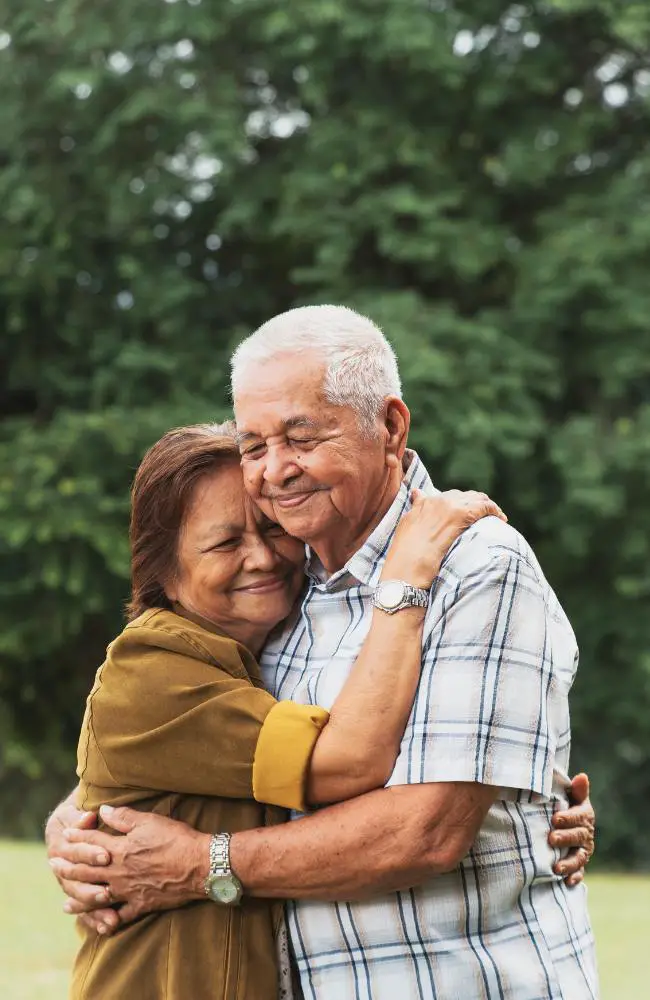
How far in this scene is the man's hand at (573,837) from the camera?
2.10m

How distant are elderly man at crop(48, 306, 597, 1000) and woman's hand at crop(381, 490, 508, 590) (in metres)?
0.02

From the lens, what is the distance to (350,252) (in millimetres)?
8758

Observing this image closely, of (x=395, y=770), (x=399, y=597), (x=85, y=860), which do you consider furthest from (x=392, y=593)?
(x=85, y=860)

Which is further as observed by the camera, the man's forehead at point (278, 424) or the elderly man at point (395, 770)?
the man's forehead at point (278, 424)

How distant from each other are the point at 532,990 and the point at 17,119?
7.71 meters

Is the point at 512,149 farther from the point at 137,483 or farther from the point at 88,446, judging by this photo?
the point at 137,483

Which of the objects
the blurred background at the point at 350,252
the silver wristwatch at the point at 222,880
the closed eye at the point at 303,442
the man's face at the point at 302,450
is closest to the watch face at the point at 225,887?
the silver wristwatch at the point at 222,880

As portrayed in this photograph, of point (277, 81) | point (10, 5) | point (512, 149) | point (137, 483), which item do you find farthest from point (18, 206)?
point (137, 483)

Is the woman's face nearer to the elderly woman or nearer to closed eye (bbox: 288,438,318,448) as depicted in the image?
the elderly woman

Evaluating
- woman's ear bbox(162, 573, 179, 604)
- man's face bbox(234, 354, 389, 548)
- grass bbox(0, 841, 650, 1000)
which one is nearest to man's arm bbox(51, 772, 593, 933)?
woman's ear bbox(162, 573, 179, 604)

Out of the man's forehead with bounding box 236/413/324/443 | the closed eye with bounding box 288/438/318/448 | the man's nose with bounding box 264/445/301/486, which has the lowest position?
the man's nose with bounding box 264/445/301/486

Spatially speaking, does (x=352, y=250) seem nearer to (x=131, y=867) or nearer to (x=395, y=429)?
(x=395, y=429)

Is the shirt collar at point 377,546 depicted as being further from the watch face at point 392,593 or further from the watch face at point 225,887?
the watch face at point 225,887

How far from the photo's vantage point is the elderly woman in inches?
74.9
